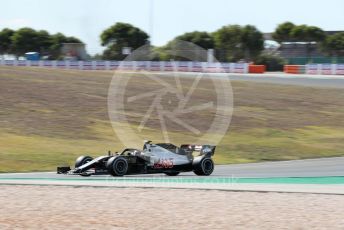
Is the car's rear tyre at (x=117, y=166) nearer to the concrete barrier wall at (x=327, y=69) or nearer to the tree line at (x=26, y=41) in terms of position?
the concrete barrier wall at (x=327, y=69)

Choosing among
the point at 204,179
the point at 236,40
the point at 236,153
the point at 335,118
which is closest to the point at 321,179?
the point at 204,179

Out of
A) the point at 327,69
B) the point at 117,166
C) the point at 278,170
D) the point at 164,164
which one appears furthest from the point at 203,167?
the point at 327,69

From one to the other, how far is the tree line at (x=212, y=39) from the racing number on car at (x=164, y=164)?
252ft

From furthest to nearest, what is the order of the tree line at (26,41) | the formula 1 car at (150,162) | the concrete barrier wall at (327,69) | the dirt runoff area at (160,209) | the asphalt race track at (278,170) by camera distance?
1. the tree line at (26,41)
2. the concrete barrier wall at (327,69)
3. the asphalt race track at (278,170)
4. the formula 1 car at (150,162)
5. the dirt runoff area at (160,209)

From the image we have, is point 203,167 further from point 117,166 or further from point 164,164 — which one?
point 117,166

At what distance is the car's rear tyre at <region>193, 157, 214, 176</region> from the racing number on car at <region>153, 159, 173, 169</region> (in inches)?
28.3

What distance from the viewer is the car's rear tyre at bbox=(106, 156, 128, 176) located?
1842 centimetres

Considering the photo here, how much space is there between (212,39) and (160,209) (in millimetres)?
100223

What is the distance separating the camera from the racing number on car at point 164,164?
19.1 m

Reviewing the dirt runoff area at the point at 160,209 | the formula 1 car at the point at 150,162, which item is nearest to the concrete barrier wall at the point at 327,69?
the formula 1 car at the point at 150,162

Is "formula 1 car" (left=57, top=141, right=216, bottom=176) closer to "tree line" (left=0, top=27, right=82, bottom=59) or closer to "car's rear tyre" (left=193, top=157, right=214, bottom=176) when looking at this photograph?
"car's rear tyre" (left=193, top=157, right=214, bottom=176)

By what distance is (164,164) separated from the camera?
62.9ft

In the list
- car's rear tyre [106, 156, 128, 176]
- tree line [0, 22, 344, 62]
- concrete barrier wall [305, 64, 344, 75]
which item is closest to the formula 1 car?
car's rear tyre [106, 156, 128, 176]

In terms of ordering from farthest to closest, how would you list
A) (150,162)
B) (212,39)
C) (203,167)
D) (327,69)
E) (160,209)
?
(212,39)
(327,69)
(203,167)
(150,162)
(160,209)
